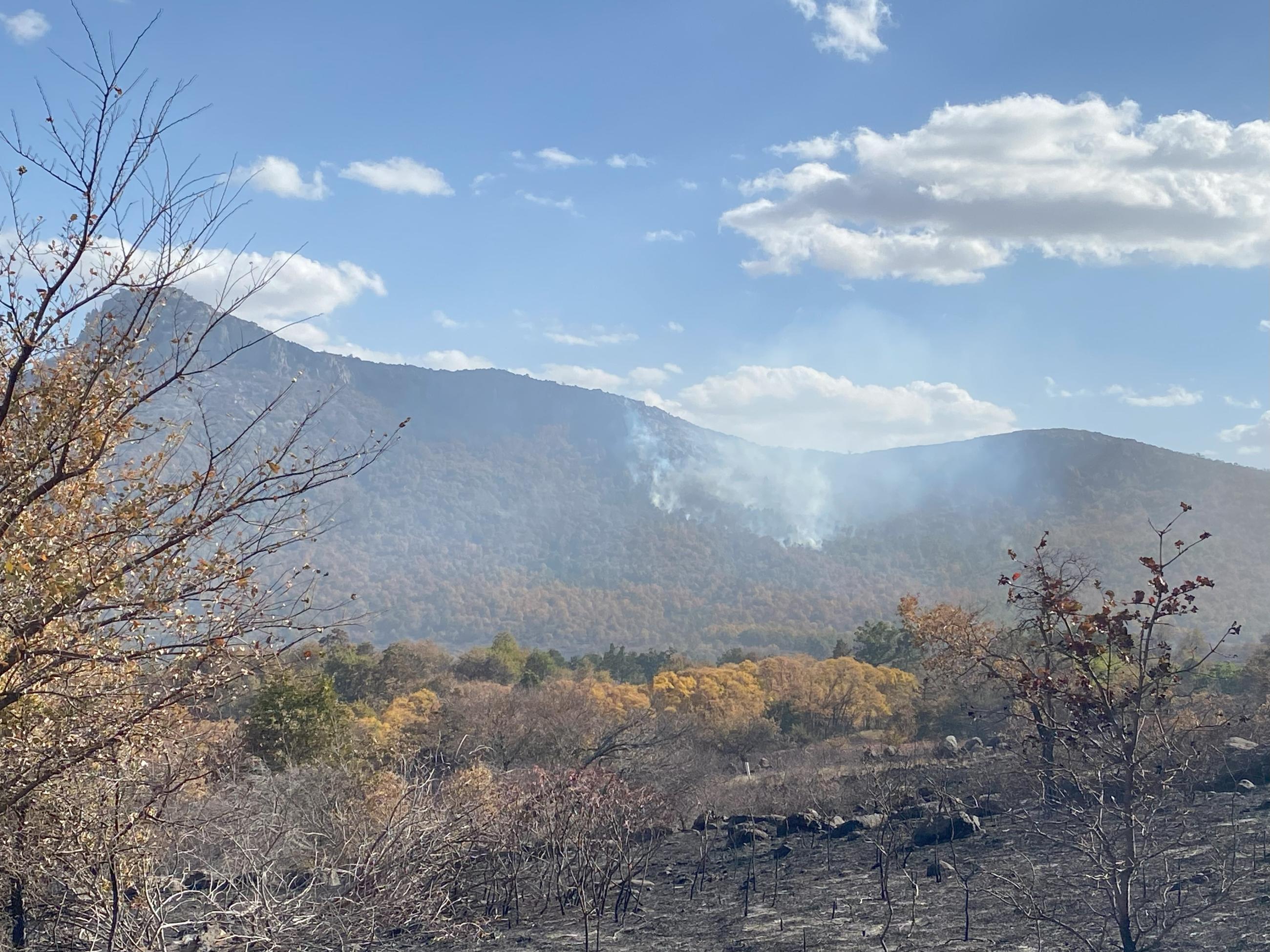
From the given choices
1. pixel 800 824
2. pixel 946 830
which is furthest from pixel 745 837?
pixel 946 830

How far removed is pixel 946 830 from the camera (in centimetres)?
1884


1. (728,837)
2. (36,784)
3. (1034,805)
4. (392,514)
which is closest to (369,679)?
(728,837)

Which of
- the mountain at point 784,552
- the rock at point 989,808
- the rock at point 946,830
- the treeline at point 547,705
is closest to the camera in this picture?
the rock at point 946,830

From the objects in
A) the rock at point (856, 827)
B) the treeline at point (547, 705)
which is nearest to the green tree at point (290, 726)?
the treeline at point (547, 705)

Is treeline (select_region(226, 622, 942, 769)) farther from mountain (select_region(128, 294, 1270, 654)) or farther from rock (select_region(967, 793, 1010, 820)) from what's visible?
mountain (select_region(128, 294, 1270, 654))

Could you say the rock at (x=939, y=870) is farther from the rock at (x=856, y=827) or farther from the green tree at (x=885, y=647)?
the green tree at (x=885, y=647)

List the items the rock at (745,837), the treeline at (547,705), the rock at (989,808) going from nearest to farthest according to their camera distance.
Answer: the rock at (989,808) → the rock at (745,837) → the treeline at (547,705)

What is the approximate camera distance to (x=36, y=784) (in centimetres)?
583

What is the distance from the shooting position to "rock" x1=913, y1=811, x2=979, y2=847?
18438mm

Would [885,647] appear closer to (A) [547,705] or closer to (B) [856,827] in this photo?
(A) [547,705]

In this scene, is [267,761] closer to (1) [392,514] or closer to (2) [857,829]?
(2) [857,829]

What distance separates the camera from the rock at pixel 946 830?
18438 millimetres

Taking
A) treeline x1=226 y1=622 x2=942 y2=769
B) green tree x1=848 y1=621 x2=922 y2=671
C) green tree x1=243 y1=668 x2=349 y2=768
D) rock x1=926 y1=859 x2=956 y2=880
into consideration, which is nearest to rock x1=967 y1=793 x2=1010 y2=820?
rock x1=926 y1=859 x2=956 y2=880

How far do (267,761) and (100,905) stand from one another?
54.3ft
